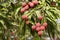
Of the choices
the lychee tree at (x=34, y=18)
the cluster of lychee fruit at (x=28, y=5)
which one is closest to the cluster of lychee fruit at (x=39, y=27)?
the lychee tree at (x=34, y=18)

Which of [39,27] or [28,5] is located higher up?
Result: [28,5]

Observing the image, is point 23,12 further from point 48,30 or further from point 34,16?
point 48,30

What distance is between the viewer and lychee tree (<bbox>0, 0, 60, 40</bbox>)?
1191 millimetres

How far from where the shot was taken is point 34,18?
4.00 feet

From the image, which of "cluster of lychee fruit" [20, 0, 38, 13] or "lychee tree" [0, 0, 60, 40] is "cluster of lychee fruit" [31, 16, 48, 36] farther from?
"cluster of lychee fruit" [20, 0, 38, 13]

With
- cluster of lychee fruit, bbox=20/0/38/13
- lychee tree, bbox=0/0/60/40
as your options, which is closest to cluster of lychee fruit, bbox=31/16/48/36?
lychee tree, bbox=0/0/60/40

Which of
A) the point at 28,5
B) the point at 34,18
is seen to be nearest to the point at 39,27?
the point at 34,18

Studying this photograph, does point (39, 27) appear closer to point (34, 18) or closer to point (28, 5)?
point (34, 18)

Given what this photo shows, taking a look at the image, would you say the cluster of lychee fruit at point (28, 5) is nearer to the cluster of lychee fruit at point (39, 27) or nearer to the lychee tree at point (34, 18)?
the lychee tree at point (34, 18)

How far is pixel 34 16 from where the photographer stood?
1.21 metres

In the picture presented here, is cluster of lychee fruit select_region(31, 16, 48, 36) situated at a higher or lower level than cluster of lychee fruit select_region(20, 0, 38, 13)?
lower

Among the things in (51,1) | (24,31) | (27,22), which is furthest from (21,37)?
(51,1)

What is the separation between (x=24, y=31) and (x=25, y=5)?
0.54ft

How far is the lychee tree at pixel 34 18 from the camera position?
119 centimetres
